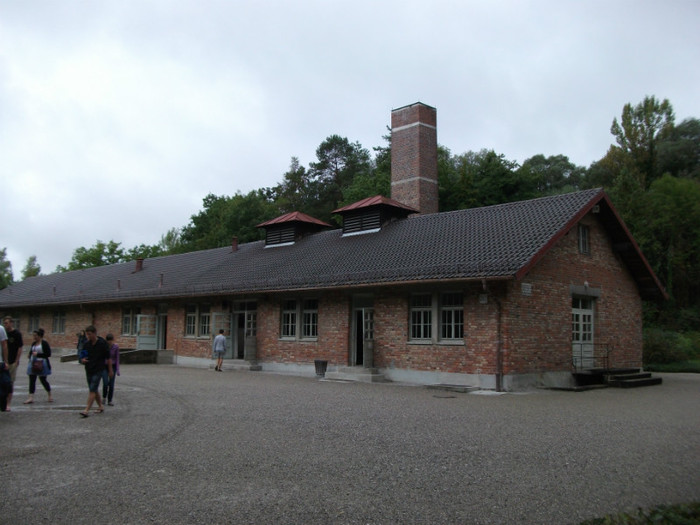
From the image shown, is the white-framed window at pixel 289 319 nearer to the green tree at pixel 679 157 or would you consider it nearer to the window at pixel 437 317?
the window at pixel 437 317

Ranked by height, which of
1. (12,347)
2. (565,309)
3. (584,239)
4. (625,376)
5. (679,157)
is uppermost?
(679,157)

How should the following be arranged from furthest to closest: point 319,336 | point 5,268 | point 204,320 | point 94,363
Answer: point 5,268
point 204,320
point 319,336
point 94,363

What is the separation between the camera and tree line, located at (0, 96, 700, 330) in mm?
38906

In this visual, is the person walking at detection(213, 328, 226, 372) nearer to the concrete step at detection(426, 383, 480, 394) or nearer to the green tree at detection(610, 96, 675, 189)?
the concrete step at detection(426, 383, 480, 394)

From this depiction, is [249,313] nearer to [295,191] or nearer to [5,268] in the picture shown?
[295,191]

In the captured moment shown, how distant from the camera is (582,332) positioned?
63.1 feet

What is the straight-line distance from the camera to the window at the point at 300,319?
21.2m

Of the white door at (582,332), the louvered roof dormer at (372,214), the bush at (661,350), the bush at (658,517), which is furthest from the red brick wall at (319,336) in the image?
the bush at (661,350)

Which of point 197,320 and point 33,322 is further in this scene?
point 33,322

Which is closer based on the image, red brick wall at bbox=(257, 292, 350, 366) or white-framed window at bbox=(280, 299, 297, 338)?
red brick wall at bbox=(257, 292, 350, 366)

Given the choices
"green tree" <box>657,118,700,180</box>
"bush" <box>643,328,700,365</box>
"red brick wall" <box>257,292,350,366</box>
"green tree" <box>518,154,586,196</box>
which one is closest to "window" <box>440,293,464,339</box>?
"red brick wall" <box>257,292,350,366</box>

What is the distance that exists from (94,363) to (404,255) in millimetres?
10688

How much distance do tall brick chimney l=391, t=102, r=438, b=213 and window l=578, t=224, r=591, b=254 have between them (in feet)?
25.1

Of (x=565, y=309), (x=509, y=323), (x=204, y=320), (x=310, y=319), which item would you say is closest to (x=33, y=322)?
(x=204, y=320)
